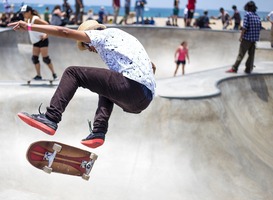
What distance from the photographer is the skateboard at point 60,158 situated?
5590 millimetres

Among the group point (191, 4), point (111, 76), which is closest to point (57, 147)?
point (111, 76)

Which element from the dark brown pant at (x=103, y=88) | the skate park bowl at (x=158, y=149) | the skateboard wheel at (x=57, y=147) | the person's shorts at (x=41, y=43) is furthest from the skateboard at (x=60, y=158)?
the person's shorts at (x=41, y=43)

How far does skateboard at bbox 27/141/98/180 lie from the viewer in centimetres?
559

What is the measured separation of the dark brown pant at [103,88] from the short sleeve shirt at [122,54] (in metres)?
0.07

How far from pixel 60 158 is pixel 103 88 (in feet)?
5.58

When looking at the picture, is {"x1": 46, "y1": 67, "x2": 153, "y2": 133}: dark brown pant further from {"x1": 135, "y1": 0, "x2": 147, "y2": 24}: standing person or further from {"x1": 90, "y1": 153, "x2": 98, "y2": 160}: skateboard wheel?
{"x1": 135, "y1": 0, "x2": 147, "y2": 24}: standing person

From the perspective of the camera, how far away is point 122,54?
14.4 feet

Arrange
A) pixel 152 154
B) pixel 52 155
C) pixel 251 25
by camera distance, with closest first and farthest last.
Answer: pixel 52 155 → pixel 152 154 → pixel 251 25

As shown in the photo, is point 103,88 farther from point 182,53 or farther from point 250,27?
point 182,53

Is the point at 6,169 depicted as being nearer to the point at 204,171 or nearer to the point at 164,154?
the point at 164,154

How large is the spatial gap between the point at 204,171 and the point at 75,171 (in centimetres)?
228

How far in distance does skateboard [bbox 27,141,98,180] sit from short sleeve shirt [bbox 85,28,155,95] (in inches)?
63.2

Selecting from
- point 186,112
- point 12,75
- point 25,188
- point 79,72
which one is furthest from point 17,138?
point 12,75

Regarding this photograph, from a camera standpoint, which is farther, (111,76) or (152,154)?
(152,154)
